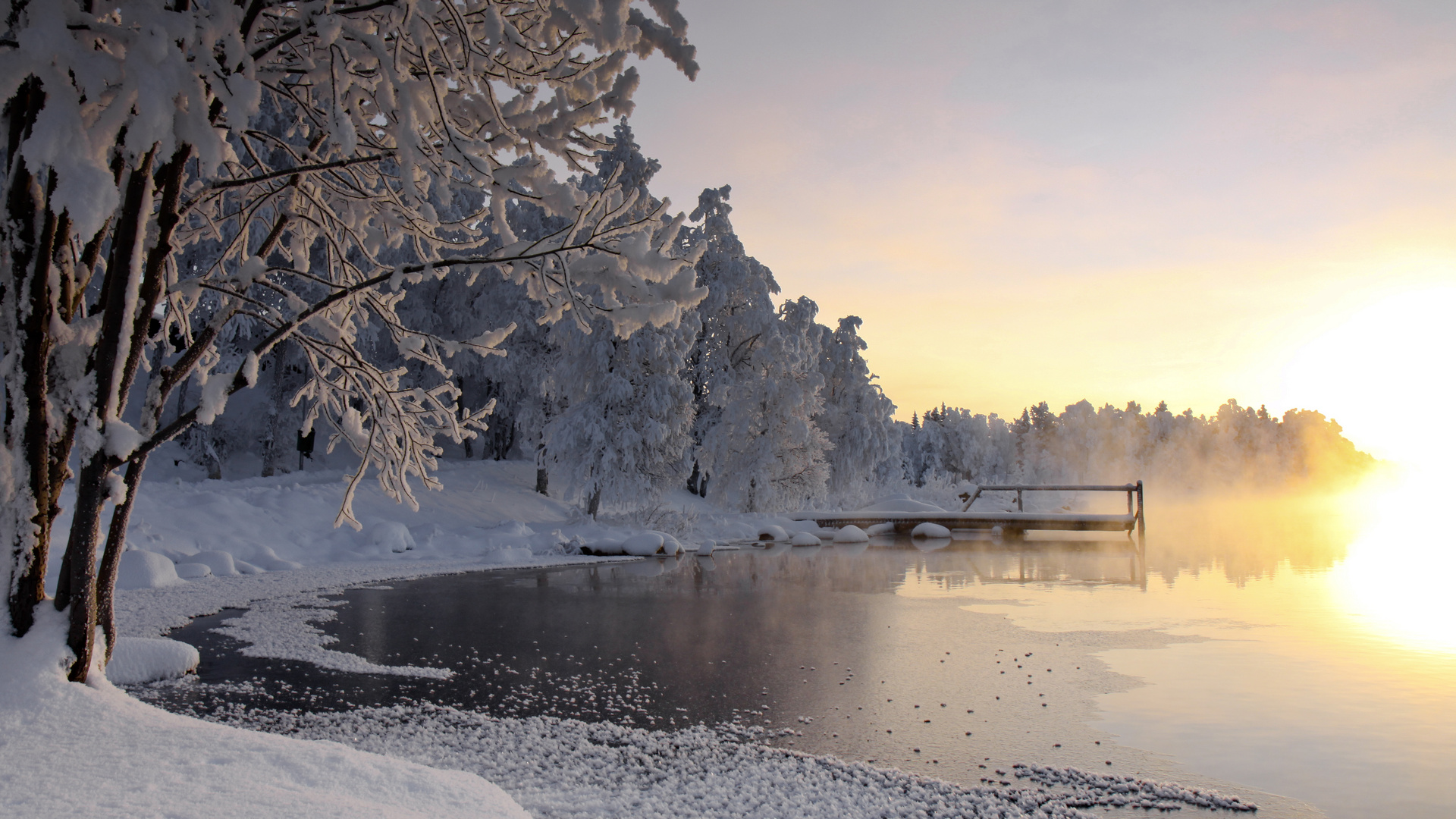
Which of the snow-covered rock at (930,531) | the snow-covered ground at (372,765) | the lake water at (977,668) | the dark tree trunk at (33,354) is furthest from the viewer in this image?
the snow-covered rock at (930,531)

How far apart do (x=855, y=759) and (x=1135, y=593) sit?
9.80 meters

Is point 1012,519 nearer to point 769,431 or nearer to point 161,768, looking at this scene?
point 769,431

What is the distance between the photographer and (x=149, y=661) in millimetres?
7098

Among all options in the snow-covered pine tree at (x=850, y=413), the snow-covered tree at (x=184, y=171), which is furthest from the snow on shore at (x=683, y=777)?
the snow-covered pine tree at (x=850, y=413)

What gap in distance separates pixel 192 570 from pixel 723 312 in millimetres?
19479

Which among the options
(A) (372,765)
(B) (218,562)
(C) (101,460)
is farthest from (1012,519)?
(C) (101,460)

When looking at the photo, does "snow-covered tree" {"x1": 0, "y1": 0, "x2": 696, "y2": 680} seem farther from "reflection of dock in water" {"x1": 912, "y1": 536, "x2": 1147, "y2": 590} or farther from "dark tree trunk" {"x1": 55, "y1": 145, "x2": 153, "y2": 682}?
"reflection of dock in water" {"x1": 912, "y1": 536, "x2": 1147, "y2": 590}

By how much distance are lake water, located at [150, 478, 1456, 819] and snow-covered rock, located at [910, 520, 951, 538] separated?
38.7 ft

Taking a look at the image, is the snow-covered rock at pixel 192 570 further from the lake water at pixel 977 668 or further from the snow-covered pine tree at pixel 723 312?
the snow-covered pine tree at pixel 723 312

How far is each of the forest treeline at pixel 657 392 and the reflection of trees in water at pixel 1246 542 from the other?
11.5 metres

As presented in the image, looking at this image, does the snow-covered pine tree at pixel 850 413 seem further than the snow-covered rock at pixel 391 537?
Yes

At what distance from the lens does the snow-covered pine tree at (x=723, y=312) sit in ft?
95.8

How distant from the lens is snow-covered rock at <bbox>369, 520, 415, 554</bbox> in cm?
1808


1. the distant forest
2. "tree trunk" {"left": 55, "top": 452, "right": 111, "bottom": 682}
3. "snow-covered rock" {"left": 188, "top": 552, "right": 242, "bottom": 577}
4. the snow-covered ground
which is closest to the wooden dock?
"snow-covered rock" {"left": 188, "top": 552, "right": 242, "bottom": 577}
